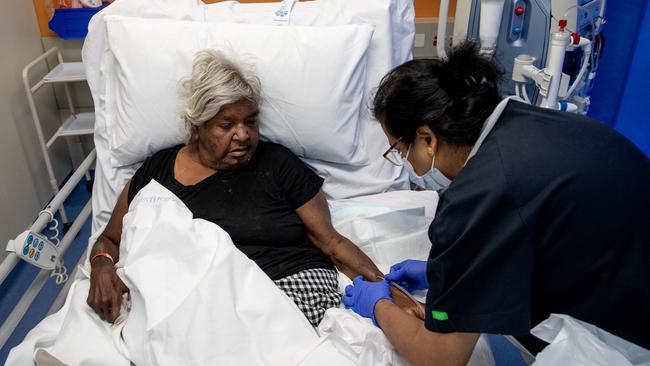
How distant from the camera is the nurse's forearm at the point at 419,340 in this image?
3.44 ft

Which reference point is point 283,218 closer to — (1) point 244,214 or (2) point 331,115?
(1) point 244,214

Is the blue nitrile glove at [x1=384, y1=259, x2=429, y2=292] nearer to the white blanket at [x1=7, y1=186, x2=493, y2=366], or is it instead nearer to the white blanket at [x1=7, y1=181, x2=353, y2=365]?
the white blanket at [x1=7, y1=186, x2=493, y2=366]

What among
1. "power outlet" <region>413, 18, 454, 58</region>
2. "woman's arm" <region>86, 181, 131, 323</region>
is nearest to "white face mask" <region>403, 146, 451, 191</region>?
"woman's arm" <region>86, 181, 131, 323</region>

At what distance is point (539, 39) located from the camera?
2000mm

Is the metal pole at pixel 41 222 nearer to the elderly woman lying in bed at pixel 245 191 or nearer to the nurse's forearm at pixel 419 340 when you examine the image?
the elderly woman lying in bed at pixel 245 191

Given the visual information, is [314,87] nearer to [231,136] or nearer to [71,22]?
[231,136]

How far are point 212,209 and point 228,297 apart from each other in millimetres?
419

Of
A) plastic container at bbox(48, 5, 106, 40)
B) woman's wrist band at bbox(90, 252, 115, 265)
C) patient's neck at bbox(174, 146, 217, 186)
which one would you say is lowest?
woman's wrist band at bbox(90, 252, 115, 265)

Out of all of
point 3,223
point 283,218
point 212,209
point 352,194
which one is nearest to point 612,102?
point 352,194

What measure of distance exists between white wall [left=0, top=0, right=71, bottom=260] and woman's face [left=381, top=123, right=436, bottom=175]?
6.71 ft

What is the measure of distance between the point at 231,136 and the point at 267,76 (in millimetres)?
280

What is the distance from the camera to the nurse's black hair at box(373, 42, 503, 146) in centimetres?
108

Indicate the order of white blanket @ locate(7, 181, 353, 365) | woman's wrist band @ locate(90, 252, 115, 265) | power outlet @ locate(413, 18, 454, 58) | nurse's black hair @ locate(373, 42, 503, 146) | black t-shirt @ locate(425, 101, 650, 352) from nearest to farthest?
black t-shirt @ locate(425, 101, 650, 352), nurse's black hair @ locate(373, 42, 503, 146), white blanket @ locate(7, 181, 353, 365), woman's wrist band @ locate(90, 252, 115, 265), power outlet @ locate(413, 18, 454, 58)

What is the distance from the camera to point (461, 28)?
6.86 feet
